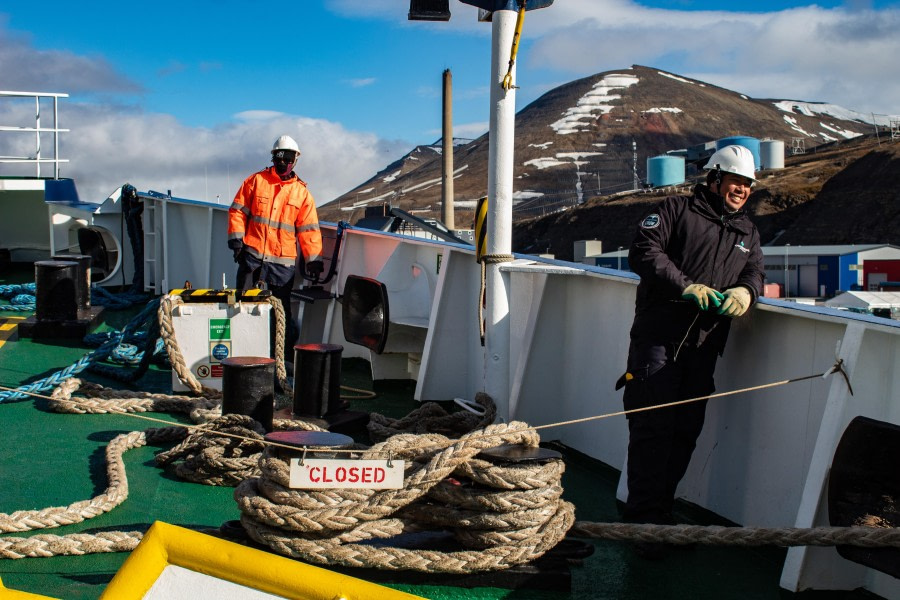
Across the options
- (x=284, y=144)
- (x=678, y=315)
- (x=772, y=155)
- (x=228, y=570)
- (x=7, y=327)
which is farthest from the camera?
(x=772, y=155)

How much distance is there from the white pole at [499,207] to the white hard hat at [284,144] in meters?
2.58

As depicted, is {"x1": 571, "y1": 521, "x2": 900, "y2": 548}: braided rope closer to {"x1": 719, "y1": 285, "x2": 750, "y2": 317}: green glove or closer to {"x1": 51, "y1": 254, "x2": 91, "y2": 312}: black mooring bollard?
{"x1": 719, "y1": 285, "x2": 750, "y2": 317}: green glove

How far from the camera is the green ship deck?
8.76ft

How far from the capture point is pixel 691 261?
124 inches

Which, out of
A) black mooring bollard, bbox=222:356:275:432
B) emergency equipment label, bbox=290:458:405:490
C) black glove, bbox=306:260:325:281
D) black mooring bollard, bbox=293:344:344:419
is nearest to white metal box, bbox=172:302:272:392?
black mooring bollard, bbox=293:344:344:419

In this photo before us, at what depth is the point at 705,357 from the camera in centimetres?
320

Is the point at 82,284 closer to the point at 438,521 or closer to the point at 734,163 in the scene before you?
the point at 438,521

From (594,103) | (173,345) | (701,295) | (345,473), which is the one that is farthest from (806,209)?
(594,103)

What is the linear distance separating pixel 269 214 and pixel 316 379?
2170 millimetres

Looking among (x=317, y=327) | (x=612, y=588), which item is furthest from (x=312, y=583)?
(x=317, y=327)

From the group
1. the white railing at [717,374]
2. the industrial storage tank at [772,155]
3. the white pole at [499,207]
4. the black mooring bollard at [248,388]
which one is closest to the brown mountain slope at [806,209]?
the industrial storage tank at [772,155]

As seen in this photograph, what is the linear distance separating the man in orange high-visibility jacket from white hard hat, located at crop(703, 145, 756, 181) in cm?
367

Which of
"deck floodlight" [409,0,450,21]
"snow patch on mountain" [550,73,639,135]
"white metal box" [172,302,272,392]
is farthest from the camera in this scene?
"snow patch on mountain" [550,73,639,135]

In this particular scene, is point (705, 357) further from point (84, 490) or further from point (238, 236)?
point (238, 236)
